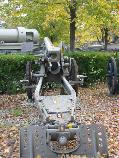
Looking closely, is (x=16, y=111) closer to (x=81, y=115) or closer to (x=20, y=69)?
(x=81, y=115)

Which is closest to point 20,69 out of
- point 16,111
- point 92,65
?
point 92,65

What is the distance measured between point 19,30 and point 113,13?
4447mm

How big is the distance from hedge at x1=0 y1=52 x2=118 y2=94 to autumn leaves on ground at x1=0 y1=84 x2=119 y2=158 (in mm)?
609

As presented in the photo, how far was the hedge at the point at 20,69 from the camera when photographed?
16.8m

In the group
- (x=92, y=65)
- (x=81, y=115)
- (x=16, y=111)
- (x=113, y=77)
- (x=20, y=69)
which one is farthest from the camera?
(x=92, y=65)

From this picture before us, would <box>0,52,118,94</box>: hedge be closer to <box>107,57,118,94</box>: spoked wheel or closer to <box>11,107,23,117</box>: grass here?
<box>107,57,118,94</box>: spoked wheel

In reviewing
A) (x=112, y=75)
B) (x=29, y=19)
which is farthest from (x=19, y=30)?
(x=112, y=75)

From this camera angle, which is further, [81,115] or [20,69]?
[20,69]

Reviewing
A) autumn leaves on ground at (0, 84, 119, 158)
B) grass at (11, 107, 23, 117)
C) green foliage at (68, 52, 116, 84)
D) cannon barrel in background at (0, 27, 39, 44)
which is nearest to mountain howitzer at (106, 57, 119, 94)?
autumn leaves on ground at (0, 84, 119, 158)

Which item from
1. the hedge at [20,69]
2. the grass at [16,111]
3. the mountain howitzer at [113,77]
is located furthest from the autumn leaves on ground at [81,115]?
the hedge at [20,69]

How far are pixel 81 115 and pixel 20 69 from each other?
5.70m

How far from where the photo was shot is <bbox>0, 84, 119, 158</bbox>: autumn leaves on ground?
882 cm

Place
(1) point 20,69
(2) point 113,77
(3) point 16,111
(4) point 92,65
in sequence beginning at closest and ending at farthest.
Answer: (3) point 16,111, (2) point 113,77, (1) point 20,69, (4) point 92,65

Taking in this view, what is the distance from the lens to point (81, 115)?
11773 millimetres
